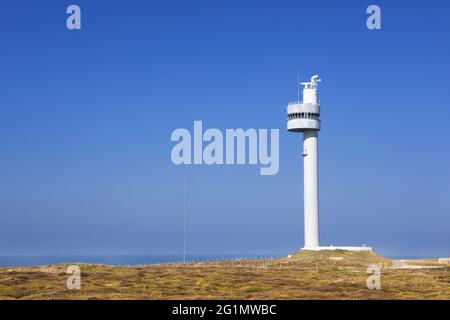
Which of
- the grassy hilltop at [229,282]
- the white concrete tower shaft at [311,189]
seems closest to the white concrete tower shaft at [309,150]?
the white concrete tower shaft at [311,189]

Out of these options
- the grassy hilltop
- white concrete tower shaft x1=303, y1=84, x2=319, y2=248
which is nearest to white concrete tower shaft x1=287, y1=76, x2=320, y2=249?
white concrete tower shaft x1=303, y1=84, x2=319, y2=248

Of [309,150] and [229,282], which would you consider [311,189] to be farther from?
[229,282]

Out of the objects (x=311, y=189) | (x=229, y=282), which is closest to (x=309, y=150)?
(x=311, y=189)

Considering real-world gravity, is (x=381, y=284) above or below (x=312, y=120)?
below

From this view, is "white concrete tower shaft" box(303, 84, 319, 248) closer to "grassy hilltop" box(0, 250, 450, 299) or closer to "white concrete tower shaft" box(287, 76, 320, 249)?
"white concrete tower shaft" box(287, 76, 320, 249)

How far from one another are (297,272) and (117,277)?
22.8 metres

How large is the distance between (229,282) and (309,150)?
159 feet

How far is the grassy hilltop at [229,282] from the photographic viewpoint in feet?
225

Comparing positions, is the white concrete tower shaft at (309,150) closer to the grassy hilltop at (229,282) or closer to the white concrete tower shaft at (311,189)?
the white concrete tower shaft at (311,189)

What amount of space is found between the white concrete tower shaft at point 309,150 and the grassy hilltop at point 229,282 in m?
14.3
